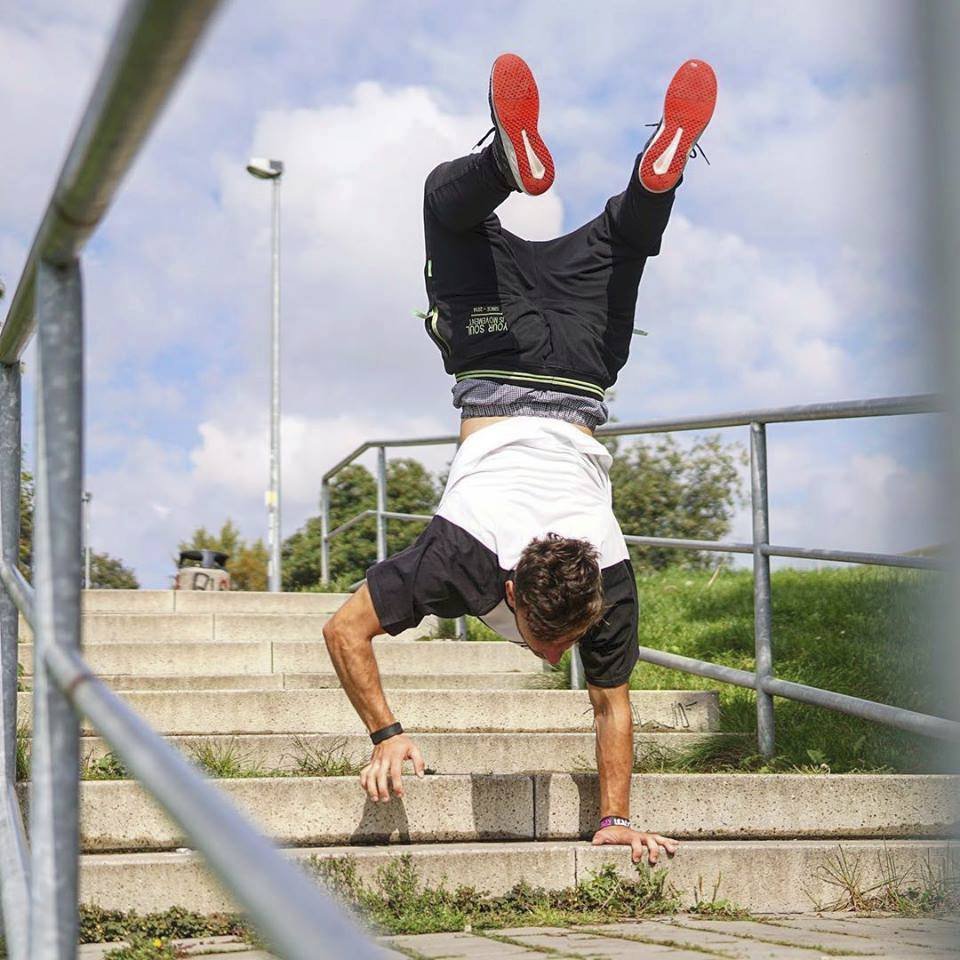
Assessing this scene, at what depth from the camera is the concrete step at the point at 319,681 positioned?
4.82 meters

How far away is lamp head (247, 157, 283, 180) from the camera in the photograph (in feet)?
62.7

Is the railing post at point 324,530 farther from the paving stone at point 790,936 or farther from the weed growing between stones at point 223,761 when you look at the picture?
the paving stone at point 790,936

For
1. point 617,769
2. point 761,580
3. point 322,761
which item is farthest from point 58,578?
point 761,580

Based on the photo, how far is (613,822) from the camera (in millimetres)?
3357

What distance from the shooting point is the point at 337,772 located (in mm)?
3768

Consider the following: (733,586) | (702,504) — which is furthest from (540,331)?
(702,504)

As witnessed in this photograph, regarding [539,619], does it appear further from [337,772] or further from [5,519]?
[5,519]

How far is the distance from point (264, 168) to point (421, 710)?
52.8ft

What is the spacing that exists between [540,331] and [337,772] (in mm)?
1519

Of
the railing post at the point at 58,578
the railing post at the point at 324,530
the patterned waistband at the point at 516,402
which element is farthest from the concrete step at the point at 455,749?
the railing post at the point at 324,530

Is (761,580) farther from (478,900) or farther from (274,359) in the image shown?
(274,359)

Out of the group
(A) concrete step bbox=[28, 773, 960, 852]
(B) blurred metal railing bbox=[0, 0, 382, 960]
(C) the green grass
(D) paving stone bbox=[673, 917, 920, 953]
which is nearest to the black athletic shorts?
(A) concrete step bbox=[28, 773, 960, 852]

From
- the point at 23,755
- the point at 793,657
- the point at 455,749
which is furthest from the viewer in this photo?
the point at 793,657

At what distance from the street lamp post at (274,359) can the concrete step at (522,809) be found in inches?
566
